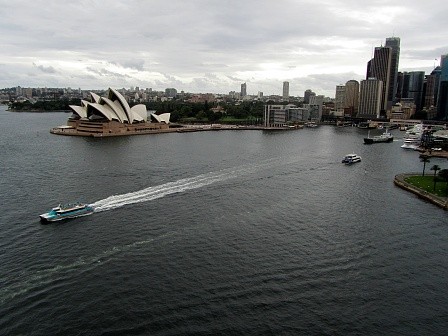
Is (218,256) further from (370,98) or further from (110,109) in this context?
(370,98)

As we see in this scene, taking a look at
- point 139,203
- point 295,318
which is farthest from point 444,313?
point 139,203

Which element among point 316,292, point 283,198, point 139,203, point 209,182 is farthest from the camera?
point 209,182

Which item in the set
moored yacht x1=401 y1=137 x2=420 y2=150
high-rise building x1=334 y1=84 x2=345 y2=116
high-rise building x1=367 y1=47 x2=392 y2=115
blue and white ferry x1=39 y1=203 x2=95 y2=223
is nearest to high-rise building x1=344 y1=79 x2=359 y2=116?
high-rise building x1=334 y1=84 x2=345 y2=116

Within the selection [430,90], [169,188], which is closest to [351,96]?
[430,90]

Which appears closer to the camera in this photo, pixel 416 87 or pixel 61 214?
pixel 61 214

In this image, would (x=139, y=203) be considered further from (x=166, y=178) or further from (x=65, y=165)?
(x=65, y=165)

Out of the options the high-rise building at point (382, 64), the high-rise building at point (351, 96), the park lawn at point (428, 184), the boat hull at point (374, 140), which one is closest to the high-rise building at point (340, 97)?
the high-rise building at point (351, 96)
